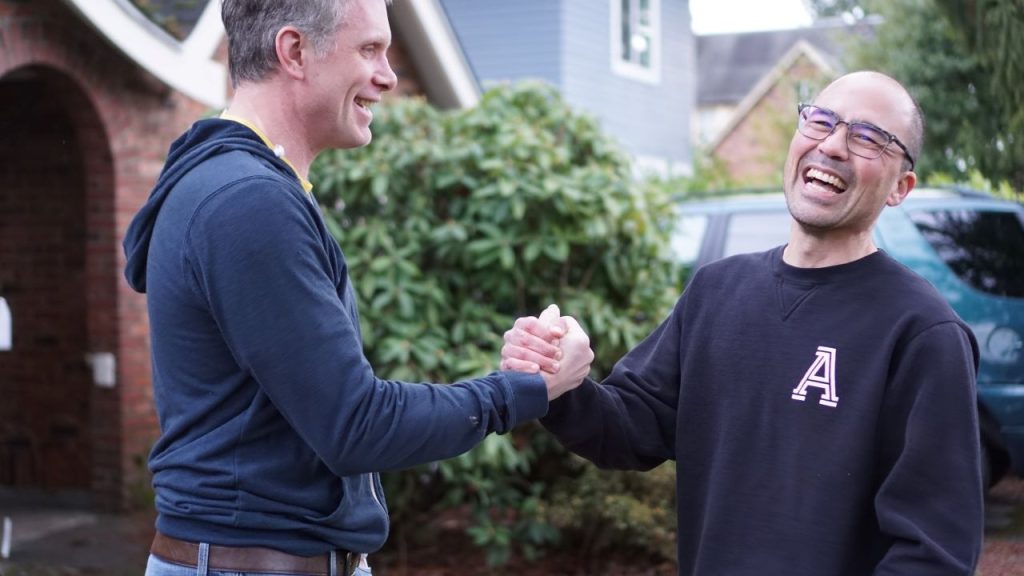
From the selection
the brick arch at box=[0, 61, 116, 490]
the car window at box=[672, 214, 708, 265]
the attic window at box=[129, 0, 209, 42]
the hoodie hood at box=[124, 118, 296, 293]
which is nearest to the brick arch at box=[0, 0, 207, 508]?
the attic window at box=[129, 0, 209, 42]

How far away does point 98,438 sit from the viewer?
27.8 ft

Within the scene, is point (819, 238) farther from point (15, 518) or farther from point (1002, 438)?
point (15, 518)

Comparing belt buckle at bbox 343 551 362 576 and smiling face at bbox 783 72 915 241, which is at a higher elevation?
smiling face at bbox 783 72 915 241

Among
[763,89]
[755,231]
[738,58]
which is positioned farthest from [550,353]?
[738,58]

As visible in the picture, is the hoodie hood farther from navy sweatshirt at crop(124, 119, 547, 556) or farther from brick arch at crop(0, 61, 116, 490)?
brick arch at crop(0, 61, 116, 490)

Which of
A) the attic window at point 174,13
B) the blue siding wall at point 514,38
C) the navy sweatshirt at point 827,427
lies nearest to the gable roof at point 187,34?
the attic window at point 174,13

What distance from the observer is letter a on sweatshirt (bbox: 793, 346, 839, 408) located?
249 cm

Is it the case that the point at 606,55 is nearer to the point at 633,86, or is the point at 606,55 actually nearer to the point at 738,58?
the point at 633,86

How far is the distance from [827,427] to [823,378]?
4.0 inches

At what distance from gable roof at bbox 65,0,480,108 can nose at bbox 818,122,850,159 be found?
19.1ft

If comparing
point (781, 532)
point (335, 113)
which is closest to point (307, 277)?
point (335, 113)

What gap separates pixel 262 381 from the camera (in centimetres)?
219

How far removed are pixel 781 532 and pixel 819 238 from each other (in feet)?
2.13

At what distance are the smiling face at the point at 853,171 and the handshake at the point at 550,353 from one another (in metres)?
0.58
